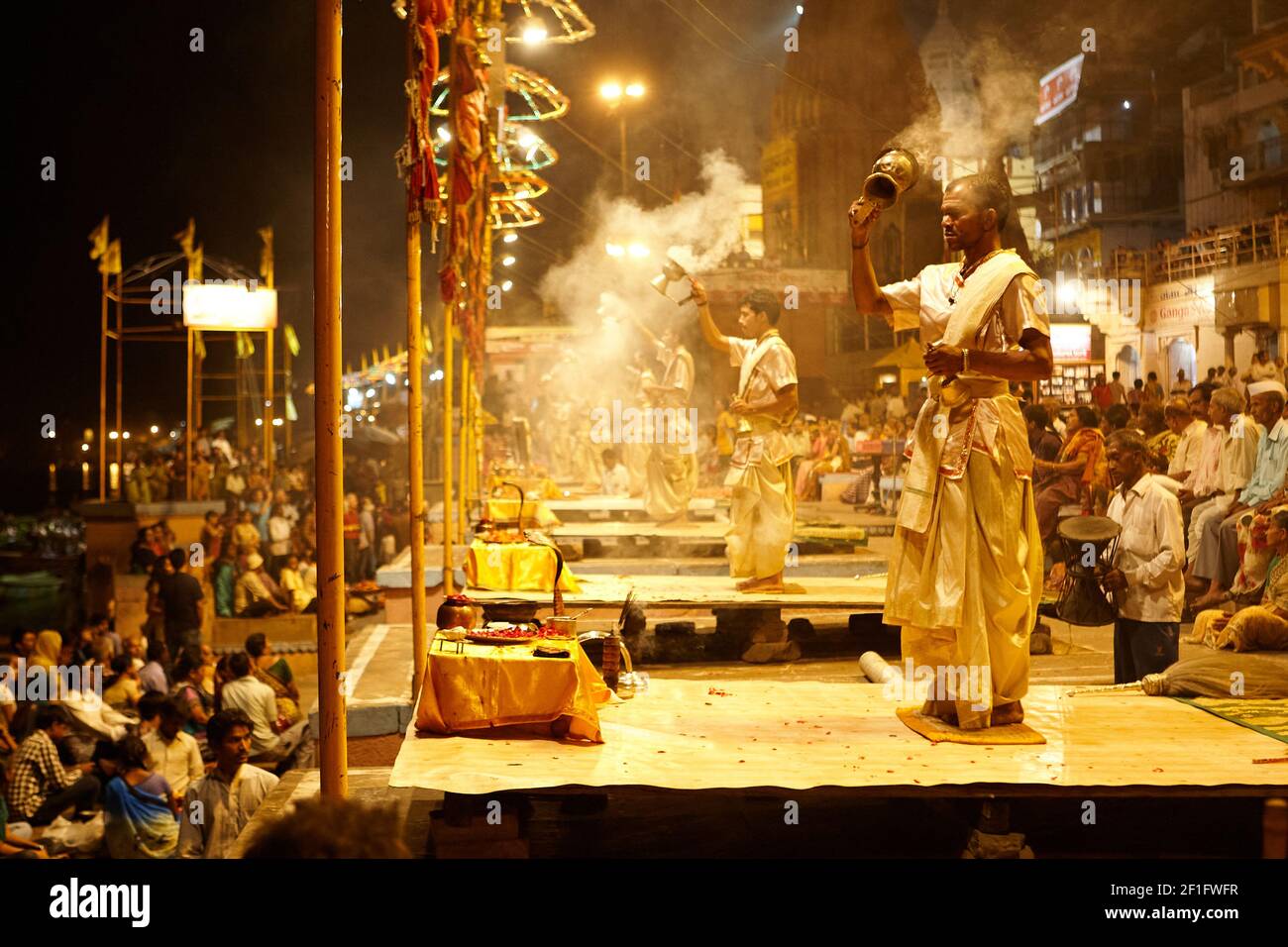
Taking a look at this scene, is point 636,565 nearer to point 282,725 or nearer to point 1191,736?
point 282,725

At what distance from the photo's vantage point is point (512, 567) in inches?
338

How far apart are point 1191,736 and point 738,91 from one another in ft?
61.5

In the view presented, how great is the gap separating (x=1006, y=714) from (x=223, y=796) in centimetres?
425

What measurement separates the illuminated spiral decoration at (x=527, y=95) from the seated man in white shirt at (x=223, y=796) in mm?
8826

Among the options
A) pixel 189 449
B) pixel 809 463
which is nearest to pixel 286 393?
pixel 189 449

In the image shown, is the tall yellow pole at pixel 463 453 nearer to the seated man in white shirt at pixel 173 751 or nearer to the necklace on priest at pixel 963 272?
the seated man in white shirt at pixel 173 751

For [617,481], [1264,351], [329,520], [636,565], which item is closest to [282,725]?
[636,565]

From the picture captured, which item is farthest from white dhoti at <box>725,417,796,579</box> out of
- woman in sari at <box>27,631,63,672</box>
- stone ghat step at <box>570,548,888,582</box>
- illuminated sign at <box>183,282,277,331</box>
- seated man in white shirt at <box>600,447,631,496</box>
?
illuminated sign at <box>183,282,277,331</box>

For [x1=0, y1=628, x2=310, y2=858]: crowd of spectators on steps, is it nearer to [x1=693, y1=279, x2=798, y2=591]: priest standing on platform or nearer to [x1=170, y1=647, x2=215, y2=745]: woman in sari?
[x1=170, y1=647, x2=215, y2=745]: woman in sari

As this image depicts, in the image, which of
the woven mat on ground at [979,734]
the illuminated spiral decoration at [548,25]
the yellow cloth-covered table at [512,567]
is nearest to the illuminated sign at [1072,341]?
the illuminated spiral decoration at [548,25]

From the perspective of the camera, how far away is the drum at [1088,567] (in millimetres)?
6575

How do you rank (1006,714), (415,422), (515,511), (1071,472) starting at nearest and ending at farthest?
(1006,714) → (415,422) → (1071,472) → (515,511)

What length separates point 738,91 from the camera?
2192 cm

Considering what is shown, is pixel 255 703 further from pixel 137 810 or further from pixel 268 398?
pixel 268 398
